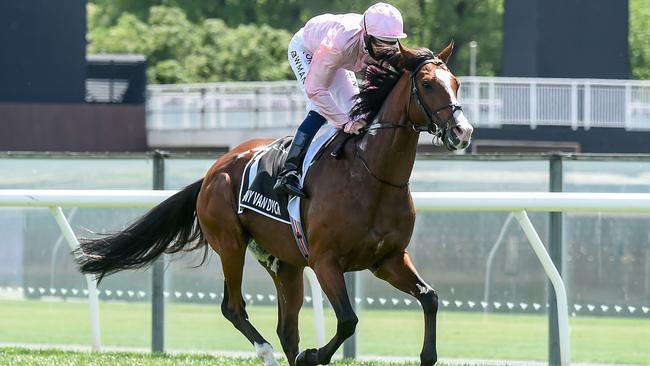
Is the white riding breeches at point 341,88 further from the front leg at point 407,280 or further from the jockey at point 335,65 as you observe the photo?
the front leg at point 407,280

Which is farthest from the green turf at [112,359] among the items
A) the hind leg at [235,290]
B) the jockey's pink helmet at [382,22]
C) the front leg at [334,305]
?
the jockey's pink helmet at [382,22]

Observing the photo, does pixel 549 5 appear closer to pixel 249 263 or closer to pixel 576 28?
pixel 576 28

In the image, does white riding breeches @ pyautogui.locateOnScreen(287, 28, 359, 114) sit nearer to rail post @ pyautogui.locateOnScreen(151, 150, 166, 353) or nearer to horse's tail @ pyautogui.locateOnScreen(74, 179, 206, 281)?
horse's tail @ pyautogui.locateOnScreen(74, 179, 206, 281)

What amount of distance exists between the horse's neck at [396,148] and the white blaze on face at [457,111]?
0.22 meters

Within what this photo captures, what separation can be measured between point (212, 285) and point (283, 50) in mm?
27069

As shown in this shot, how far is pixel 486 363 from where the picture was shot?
7.12 meters

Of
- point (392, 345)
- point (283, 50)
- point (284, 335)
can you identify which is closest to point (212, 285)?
point (392, 345)

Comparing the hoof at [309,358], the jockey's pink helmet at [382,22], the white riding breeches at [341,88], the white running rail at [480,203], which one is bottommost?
the hoof at [309,358]

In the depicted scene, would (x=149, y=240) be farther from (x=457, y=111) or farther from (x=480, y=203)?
(x=457, y=111)

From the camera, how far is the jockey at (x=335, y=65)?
5762 mm

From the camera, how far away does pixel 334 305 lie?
18.6ft

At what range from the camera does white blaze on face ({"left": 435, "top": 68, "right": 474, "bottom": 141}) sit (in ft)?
17.0

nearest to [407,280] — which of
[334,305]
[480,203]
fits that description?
[334,305]

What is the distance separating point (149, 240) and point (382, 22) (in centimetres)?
200
